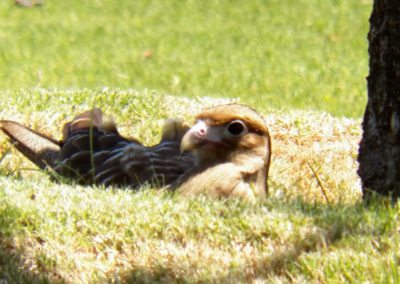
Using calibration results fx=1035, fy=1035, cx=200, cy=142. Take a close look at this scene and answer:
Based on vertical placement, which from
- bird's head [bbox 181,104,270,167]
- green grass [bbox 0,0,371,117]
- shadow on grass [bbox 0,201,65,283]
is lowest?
green grass [bbox 0,0,371,117]

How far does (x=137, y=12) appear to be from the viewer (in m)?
15.2

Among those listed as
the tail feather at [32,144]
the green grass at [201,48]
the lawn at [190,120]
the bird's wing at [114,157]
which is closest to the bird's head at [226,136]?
the bird's wing at [114,157]

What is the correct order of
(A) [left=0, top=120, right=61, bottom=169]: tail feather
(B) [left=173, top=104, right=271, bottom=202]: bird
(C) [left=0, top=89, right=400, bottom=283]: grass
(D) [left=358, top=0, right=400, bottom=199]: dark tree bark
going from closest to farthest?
(C) [left=0, top=89, right=400, bottom=283]: grass
(D) [left=358, top=0, right=400, bottom=199]: dark tree bark
(B) [left=173, top=104, right=271, bottom=202]: bird
(A) [left=0, top=120, right=61, bottom=169]: tail feather

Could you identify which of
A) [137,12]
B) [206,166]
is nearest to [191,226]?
[206,166]

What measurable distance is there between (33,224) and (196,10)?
33.7ft

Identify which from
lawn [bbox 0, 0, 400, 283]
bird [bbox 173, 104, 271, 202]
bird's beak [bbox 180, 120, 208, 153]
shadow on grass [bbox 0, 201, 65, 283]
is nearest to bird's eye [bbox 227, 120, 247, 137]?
bird [bbox 173, 104, 271, 202]

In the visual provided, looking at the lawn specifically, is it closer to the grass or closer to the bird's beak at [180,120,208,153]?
the grass

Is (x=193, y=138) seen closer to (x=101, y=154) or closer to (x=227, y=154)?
(x=227, y=154)

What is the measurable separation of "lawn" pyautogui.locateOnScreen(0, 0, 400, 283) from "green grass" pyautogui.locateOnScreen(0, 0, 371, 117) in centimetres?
3

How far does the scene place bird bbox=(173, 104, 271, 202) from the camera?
233 inches

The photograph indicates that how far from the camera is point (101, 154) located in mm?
6469

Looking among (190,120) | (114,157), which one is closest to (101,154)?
(114,157)

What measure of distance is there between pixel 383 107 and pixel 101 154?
187cm

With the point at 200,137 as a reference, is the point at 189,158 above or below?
below
